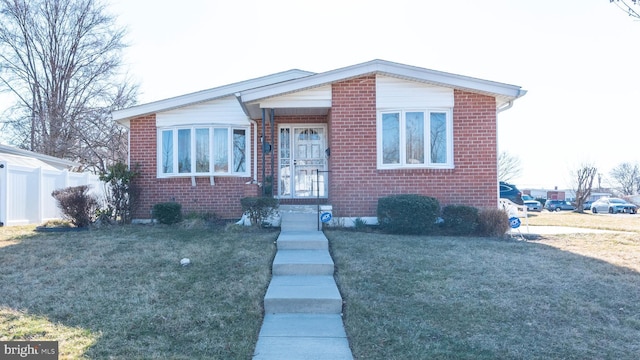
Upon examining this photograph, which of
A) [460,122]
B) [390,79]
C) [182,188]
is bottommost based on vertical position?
[182,188]

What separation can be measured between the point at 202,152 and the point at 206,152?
4.2 inches

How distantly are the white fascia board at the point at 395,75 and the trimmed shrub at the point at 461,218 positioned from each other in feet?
9.19

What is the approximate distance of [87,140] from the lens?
23188mm

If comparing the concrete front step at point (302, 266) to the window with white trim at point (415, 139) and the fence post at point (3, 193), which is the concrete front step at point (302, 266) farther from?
the fence post at point (3, 193)

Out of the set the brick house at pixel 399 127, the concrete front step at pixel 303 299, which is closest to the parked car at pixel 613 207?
the brick house at pixel 399 127

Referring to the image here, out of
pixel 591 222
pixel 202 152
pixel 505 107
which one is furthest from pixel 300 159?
pixel 591 222

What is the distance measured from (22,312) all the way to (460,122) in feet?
28.8

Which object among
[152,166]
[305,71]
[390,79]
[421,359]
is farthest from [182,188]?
[421,359]

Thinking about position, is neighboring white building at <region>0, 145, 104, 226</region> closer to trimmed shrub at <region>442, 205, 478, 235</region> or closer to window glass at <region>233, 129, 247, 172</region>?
window glass at <region>233, 129, 247, 172</region>

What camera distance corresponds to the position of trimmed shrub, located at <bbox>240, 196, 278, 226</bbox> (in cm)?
893

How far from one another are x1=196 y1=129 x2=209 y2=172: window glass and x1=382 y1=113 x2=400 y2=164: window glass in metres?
4.72

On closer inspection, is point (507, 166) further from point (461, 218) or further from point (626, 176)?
point (461, 218)

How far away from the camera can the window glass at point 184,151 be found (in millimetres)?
11117

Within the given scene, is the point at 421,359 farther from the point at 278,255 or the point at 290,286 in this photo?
the point at 278,255
